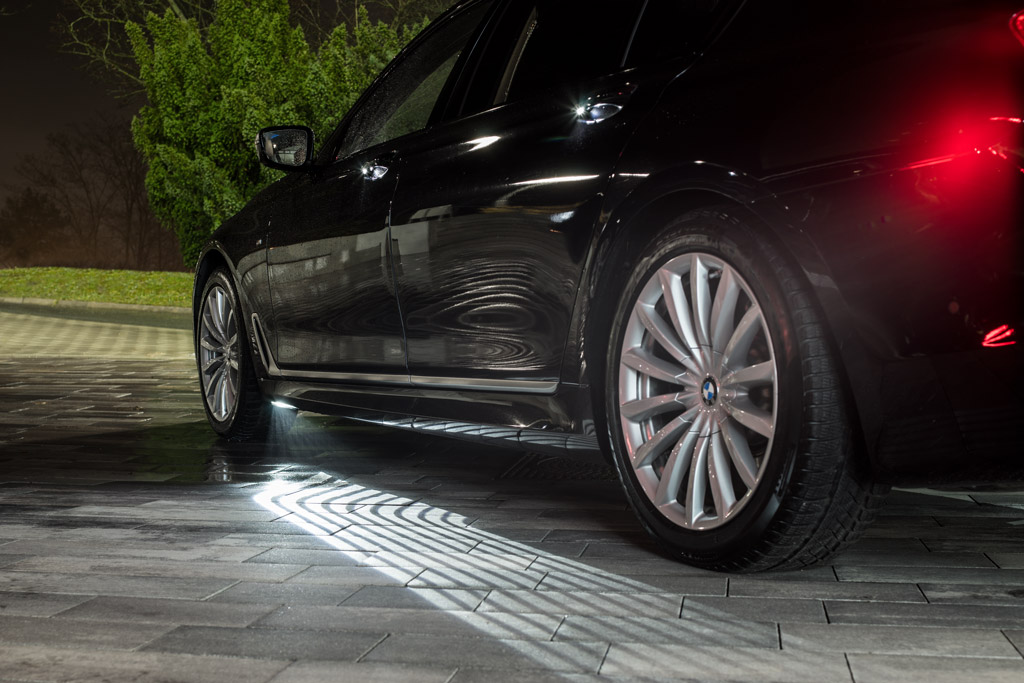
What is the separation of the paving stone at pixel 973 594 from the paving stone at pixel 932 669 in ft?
1.51

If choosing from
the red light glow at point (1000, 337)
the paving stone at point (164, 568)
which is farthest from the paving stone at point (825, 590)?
the paving stone at point (164, 568)

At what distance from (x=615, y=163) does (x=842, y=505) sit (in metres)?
1.07

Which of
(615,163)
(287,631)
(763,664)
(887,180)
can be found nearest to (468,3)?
(615,163)

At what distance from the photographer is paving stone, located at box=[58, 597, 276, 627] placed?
8.61 feet

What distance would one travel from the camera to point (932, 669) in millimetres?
2178

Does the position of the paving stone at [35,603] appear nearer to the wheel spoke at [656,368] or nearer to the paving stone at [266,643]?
the paving stone at [266,643]

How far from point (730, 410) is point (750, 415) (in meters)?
0.07

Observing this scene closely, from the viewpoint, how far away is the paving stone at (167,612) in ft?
8.61

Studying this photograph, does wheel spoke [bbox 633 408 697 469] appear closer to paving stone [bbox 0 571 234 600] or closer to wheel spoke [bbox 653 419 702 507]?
wheel spoke [bbox 653 419 702 507]

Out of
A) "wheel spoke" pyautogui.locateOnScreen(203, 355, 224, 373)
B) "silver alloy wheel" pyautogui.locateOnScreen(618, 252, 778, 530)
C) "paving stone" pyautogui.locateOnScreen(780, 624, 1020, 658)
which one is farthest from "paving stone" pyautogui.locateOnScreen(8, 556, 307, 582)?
"wheel spoke" pyautogui.locateOnScreen(203, 355, 224, 373)

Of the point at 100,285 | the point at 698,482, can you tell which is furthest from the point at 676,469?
the point at 100,285

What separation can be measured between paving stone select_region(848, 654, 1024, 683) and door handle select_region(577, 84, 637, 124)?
1.60 metres

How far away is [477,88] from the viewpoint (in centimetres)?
405

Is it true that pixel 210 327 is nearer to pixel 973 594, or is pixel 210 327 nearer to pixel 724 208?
pixel 724 208
